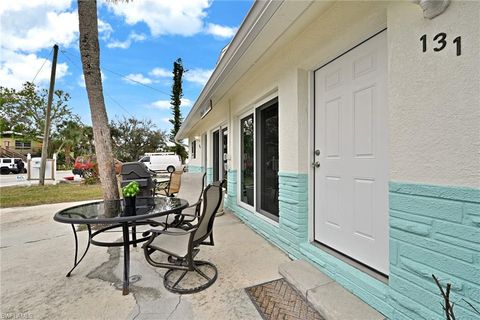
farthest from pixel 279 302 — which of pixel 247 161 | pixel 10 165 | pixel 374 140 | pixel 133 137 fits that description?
pixel 10 165

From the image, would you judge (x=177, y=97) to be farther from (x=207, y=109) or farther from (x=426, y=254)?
(x=426, y=254)

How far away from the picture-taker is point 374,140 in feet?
6.32

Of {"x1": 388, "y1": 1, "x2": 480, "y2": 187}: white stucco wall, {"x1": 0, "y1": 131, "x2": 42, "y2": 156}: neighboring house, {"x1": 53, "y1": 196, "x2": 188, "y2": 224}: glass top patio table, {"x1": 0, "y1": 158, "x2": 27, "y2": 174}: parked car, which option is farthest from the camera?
{"x1": 0, "y1": 131, "x2": 42, "y2": 156}: neighboring house

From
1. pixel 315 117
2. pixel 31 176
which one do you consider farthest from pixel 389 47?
pixel 31 176

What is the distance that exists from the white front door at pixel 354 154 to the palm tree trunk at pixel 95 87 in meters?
3.90

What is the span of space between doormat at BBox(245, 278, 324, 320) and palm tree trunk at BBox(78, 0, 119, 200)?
3.59 meters

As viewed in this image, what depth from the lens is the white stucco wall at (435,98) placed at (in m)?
1.19

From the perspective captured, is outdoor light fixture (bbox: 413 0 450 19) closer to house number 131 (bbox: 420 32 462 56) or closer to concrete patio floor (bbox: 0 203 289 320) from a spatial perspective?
house number 131 (bbox: 420 32 462 56)

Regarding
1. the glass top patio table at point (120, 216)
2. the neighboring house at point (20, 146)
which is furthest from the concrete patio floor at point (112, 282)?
the neighboring house at point (20, 146)

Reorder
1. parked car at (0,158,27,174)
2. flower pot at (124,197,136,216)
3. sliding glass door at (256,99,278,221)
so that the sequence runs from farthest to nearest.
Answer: parked car at (0,158,27,174) < sliding glass door at (256,99,278,221) < flower pot at (124,197,136,216)

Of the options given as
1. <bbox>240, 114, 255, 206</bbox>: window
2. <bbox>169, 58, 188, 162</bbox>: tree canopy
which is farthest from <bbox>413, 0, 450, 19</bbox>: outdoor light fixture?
<bbox>169, 58, 188, 162</bbox>: tree canopy

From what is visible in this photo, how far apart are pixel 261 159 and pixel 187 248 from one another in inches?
84.6

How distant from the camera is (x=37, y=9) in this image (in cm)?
882

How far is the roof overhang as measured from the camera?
1880 millimetres
